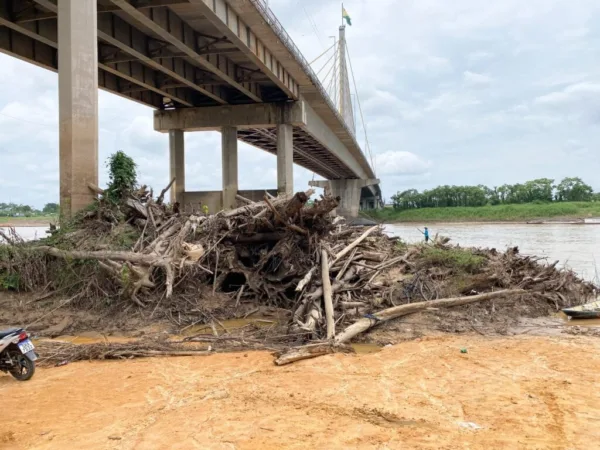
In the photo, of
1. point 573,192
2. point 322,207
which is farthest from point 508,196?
point 322,207

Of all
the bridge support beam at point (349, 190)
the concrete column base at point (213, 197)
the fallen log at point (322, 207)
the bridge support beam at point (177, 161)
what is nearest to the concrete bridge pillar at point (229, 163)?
the concrete column base at point (213, 197)

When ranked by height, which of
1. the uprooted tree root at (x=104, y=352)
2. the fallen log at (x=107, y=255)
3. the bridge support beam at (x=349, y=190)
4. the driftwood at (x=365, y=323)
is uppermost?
the bridge support beam at (x=349, y=190)

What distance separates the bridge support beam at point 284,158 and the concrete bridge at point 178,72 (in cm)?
6

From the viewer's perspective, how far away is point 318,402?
190 inches

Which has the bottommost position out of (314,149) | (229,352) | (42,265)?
(229,352)

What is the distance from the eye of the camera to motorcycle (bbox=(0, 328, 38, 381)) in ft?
18.6

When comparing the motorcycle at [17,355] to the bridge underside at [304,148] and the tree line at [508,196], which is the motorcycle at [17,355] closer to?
the bridge underside at [304,148]

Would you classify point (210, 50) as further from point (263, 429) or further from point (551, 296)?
point (263, 429)

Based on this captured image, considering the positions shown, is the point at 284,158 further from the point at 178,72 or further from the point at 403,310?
the point at 403,310

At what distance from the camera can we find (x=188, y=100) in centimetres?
2988

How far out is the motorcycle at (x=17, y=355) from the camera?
18.6ft

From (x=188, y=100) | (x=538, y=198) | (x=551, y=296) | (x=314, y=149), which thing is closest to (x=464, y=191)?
(x=538, y=198)

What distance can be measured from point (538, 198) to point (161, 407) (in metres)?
80.6

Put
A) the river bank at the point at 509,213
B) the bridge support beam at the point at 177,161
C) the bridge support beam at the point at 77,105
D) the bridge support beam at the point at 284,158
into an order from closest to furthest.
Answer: the bridge support beam at the point at 77,105
the bridge support beam at the point at 284,158
the bridge support beam at the point at 177,161
the river bank at the point at 509,213
